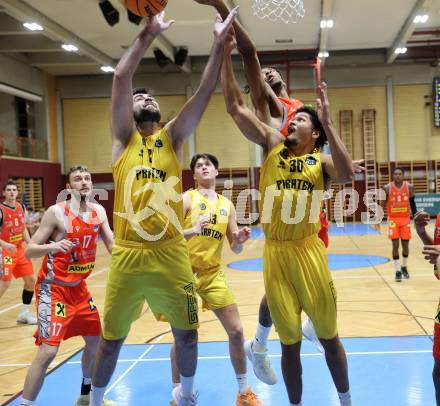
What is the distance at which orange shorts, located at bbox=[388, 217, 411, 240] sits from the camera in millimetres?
10320

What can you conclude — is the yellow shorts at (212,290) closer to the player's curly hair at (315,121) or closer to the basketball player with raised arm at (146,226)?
the basketball player with raised arm at (146,226)

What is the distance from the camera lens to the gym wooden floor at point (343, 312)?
21.2 feet

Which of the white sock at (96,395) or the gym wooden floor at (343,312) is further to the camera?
the gym wooden floor at (343,312)

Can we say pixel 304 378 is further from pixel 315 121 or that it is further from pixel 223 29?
pixel 223 29

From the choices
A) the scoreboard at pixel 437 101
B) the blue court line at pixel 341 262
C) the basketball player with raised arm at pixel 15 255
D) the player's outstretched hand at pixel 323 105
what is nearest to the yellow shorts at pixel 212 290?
the player's outstretched hand at pixel 323 105

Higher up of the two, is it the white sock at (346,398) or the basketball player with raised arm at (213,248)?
the basketball player with raised arm at (213,248)

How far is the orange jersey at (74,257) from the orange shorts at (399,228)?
7.27 meters

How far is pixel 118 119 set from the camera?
11.7 ft

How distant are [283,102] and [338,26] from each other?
52.1ft

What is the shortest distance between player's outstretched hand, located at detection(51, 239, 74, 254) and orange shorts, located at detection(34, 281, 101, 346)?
1.28 ft

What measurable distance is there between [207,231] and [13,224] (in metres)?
4.51

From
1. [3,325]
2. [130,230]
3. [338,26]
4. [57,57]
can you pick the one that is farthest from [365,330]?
[57,57]

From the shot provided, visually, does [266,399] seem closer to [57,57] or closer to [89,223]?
[89,223]

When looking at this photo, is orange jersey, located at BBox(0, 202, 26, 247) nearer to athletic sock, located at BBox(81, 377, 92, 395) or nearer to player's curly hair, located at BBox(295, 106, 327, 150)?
athletic sock, located at BBox(81, 377, 92, 395)
